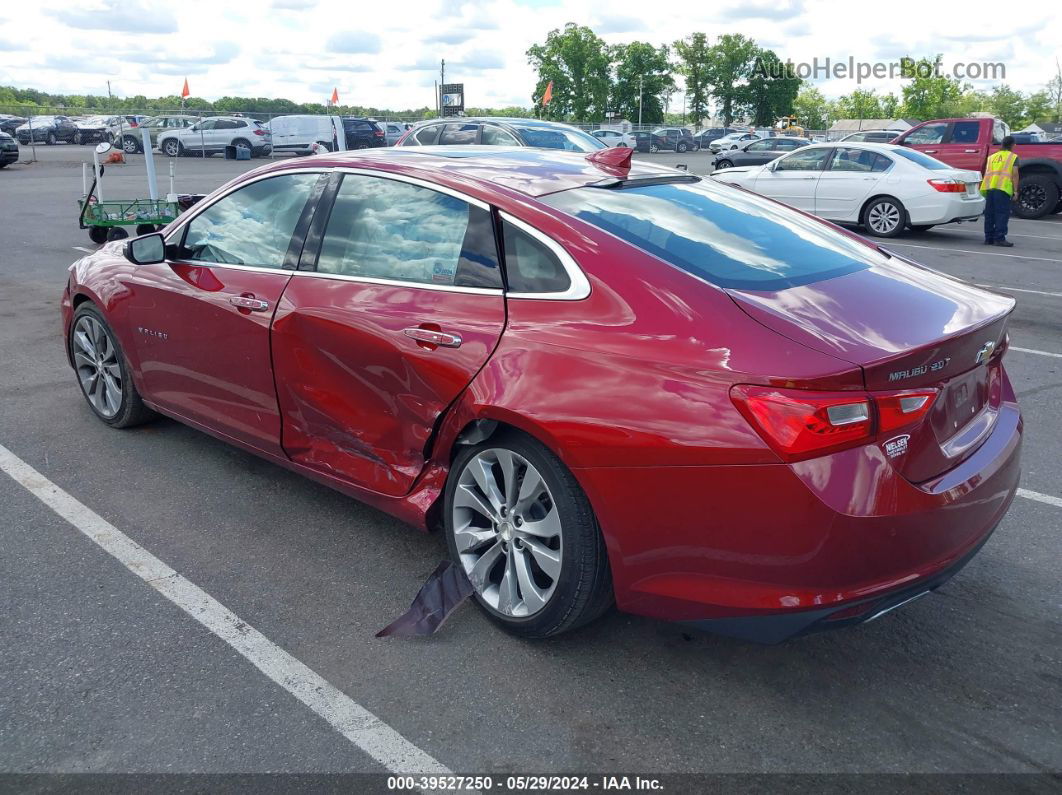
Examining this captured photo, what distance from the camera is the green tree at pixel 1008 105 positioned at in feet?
266

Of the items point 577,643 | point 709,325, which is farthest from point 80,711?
point 709,325

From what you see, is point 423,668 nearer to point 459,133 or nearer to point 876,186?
point 459,133

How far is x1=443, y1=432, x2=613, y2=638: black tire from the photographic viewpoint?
2.94 m

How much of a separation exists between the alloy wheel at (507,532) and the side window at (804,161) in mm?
13681

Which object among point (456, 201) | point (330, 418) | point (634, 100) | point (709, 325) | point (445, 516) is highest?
point (634, 100)

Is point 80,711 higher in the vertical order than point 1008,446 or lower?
lower

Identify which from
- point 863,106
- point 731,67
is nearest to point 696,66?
point 731,67

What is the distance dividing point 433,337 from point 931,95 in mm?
108270

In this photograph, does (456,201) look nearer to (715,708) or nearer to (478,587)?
(478,587)

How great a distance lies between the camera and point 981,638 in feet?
10.8

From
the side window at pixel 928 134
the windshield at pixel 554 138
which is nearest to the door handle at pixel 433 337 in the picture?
the windshield at pixel 554 138

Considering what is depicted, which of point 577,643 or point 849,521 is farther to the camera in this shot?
point 577,643

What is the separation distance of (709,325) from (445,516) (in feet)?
4.15

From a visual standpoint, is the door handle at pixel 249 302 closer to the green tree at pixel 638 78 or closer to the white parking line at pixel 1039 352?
the white parking line at pixel 1039 352
